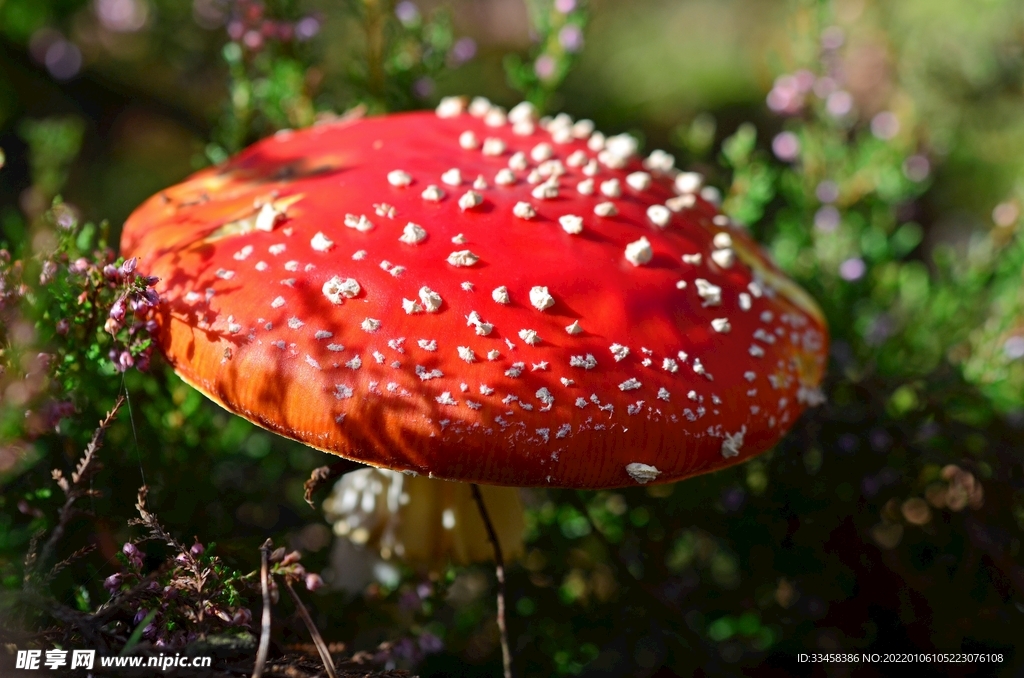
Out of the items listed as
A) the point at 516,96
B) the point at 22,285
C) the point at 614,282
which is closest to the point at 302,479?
the point at 22,285

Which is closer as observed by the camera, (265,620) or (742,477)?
(265,620)

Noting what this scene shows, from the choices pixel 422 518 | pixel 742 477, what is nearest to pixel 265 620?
pixel 422 518

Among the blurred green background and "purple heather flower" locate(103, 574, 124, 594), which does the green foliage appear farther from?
"purple heather flower" locate(103, 574, 124, 594)

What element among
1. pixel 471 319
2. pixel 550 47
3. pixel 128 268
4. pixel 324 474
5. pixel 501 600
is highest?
pixel 550 47

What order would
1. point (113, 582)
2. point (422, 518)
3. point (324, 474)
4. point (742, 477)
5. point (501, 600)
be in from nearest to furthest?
point (113, 582), point (324, 474), point (501, 600), point (422, 518), point (742, 477)

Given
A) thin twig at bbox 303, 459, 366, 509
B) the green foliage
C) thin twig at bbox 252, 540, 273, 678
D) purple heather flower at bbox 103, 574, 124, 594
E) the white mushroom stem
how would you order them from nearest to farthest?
thin twig at bbox 252, 540, 273, 678 < purple heather flower at bbox 103, 574, 124, 594 < thin twig at bbox 303, 459, 366, 509 < the white mushroom stem < the green foliage

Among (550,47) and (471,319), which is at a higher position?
(550,47)

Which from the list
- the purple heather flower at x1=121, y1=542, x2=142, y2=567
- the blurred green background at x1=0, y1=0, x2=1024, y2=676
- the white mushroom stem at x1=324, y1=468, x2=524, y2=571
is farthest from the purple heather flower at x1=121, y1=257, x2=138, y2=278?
the white mushroom stem at x1=324, y1=468, x2=524, y2=571

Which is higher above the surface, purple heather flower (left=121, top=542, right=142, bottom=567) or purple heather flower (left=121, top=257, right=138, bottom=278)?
purple heather flower (left=121, top=257, right=138, bottom=278)

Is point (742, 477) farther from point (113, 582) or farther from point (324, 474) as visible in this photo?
point (113, 582)
